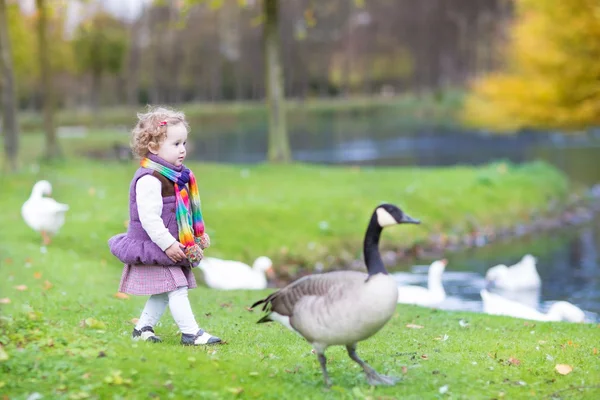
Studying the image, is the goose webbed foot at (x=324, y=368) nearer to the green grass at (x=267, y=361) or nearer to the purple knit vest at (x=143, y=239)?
the green grass at (x=267, y=361)

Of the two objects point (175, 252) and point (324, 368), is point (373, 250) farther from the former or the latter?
point (175, 252)

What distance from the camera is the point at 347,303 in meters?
6.53

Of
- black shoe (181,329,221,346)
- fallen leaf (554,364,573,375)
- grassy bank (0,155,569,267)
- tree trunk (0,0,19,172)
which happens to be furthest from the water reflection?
tree trunk (0,0,19,172)

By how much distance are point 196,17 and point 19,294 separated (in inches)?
2956

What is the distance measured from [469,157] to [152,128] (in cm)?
3619

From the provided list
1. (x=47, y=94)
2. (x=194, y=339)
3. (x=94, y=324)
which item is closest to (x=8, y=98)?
(x=47, y=94)

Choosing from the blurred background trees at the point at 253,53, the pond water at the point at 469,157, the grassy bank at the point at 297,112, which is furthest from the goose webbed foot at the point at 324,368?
the grassy bank at the point at 297,112

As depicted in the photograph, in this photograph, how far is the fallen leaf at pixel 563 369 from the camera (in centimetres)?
762

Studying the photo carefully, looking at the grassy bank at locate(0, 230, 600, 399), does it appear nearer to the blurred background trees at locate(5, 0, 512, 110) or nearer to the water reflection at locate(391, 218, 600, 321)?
the water reflection at locate(391, 218, 600, 321)

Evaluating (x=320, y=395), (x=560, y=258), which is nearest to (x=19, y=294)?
(x=320, y=395)

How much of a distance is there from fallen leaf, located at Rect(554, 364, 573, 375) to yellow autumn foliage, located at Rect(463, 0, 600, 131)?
20.2m

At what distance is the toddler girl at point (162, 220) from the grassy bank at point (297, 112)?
62.4 m

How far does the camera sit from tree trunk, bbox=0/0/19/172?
25000 mm

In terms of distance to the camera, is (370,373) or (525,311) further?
(525,311)
